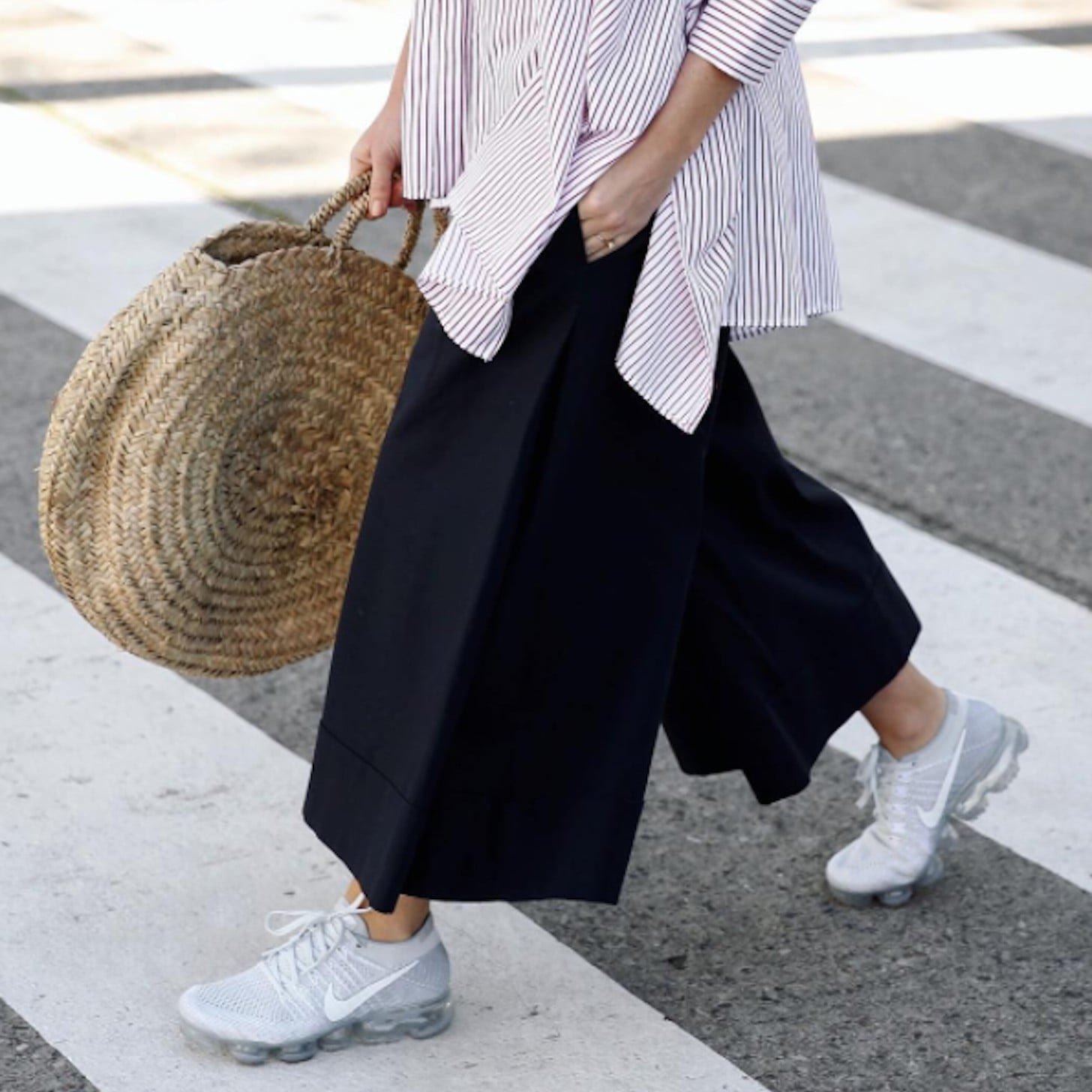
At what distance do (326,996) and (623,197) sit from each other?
929 mm

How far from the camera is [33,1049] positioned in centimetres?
230

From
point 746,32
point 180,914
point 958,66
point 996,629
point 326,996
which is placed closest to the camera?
point 746,32

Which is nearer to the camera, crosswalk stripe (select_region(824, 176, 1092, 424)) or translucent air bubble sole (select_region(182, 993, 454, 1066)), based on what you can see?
translucent air bubble sole (select_region(182, 993, 454, 1066))

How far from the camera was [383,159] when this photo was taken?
2.35 meters

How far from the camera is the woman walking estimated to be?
2.04 m

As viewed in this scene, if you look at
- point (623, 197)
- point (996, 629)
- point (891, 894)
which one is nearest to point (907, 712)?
point (891, 894)

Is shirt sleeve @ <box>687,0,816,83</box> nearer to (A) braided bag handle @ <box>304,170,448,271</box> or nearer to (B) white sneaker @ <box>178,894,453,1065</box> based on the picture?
(A) braided bag handle @ <box>304,170,448,271</box>

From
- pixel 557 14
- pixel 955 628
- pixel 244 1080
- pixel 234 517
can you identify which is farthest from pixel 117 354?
pixel 955 628

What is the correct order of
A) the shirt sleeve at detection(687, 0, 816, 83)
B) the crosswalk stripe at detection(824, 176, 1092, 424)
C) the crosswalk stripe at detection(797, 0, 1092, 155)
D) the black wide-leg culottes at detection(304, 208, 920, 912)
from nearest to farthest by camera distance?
1. the shirt sleeve at detection(687, 0, 816, 83)
2. the black wide-leg culottes at detection(304, 208, 920, 912)
3. the crosswalk stripe at detection(824, 176, 1092, 424)
4. the crosswalk stripe at detection(797, 0, 1092, 155)

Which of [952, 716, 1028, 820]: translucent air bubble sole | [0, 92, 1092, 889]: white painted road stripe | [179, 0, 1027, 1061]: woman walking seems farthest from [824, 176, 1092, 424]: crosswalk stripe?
[179, 0, 1027, 1061]: woman walking

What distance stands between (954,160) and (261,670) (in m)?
3.23

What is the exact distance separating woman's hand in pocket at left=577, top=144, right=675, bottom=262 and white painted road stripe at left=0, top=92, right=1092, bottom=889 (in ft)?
3.63

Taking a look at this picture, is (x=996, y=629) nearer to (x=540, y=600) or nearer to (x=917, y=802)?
(x=917, y=802)

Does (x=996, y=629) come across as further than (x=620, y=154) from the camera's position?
Yes
